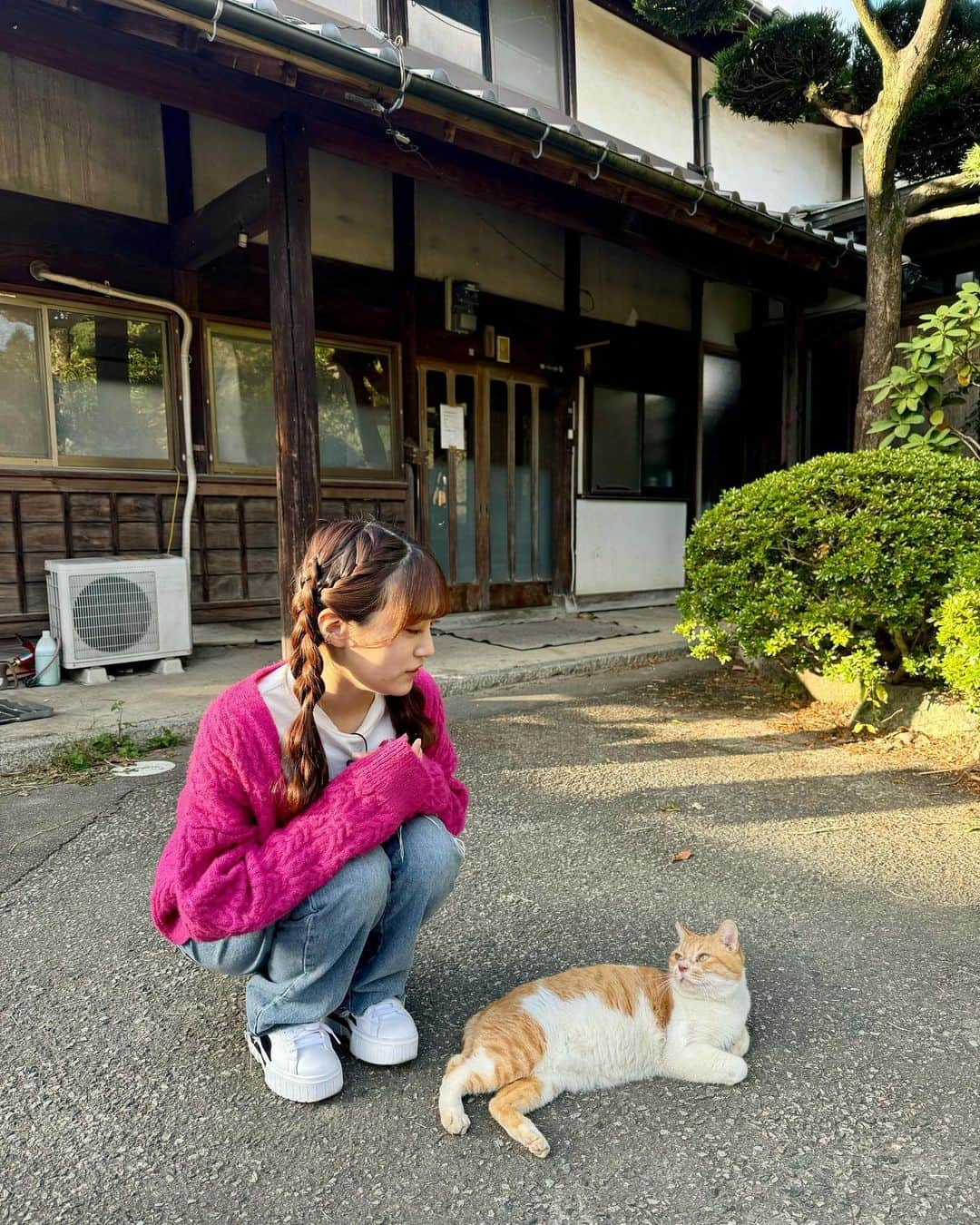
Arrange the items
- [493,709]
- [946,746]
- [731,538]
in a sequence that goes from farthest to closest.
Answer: [493,709] < [731,538] < [946,746]

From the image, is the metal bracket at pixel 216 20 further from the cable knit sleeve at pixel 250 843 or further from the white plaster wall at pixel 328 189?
the cable knit sleeve at pixel 250 843

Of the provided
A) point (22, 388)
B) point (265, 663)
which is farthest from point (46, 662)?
point (22, 388)

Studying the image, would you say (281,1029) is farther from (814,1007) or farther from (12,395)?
(12,395)

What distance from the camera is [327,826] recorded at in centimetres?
145

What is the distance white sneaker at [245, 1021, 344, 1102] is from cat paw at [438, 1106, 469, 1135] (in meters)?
0.24

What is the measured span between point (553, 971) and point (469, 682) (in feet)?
9.70

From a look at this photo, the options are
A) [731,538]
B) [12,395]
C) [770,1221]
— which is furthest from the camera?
[12,395]

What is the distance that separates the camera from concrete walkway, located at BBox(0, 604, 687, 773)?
12.5 ft

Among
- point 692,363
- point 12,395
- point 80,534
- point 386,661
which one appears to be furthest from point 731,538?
point 692,363

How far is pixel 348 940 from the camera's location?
1508 millimetres

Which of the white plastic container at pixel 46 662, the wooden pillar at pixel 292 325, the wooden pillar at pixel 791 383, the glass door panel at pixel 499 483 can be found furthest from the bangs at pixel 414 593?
the wooden pillar at pixel 791 383

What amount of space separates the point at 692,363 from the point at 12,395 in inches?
266

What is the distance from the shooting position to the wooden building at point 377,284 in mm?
4148

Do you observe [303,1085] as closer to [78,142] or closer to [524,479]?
[78,142]
